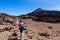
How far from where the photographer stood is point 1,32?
21.2 metres

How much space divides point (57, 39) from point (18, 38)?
5.21 metres

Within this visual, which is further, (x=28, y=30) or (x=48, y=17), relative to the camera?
(x=48, y=17)

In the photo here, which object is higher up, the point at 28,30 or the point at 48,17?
the point at 48,17

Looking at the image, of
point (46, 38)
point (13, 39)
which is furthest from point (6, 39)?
point (46, 38)

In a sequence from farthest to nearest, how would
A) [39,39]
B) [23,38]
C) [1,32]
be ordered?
[1,32]
[39,39]
[23,38]

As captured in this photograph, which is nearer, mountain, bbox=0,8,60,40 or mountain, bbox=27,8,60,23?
mountain, bbox=0,8,60,40

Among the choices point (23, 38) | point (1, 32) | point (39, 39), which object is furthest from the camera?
point (1, 32)

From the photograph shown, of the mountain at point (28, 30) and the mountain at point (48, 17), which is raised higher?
the mountain at point (48, 17)

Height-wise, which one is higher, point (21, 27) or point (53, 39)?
point (21, 27)

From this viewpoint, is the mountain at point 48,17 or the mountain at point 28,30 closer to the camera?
the mountain at point 28,30

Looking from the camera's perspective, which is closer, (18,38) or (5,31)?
(18,38)

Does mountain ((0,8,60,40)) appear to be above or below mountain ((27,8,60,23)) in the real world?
below

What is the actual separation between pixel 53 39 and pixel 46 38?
2.98ft

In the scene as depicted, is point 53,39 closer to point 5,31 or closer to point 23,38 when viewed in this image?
point 23,38
